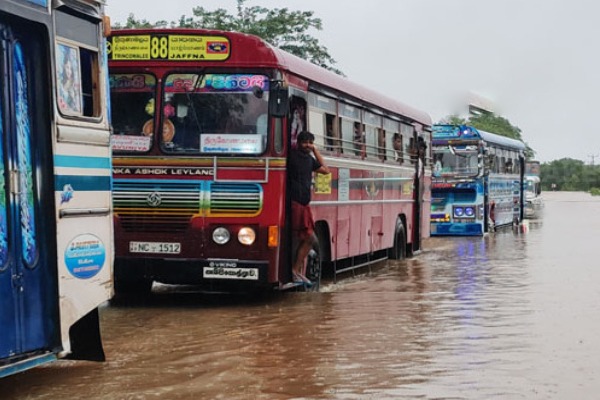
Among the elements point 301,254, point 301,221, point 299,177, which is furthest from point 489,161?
point 299,177

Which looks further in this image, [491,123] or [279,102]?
[491,123]

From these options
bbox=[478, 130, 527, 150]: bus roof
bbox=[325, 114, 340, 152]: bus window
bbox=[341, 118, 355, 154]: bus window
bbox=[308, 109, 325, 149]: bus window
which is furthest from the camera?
bbox=[478, 130, 527, 150]: bus roof

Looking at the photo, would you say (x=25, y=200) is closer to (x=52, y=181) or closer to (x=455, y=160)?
(x=52, y=181)

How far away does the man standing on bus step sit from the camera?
1156 centimetres

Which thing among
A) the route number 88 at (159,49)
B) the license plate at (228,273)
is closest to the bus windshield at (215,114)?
the route number 88 at (159,49)

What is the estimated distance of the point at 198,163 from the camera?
11094 millimetres

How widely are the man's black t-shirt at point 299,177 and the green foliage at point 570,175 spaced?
140m

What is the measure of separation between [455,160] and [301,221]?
51.9 ft

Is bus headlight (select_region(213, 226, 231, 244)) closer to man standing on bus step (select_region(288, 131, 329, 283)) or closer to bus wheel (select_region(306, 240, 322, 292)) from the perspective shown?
man standing on bus step (select_region(288, 131, 329, 283))

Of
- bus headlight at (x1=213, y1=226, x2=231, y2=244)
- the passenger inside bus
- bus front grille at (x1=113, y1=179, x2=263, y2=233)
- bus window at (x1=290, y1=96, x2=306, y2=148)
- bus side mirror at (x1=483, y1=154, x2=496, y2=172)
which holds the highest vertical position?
bus window at (x1=290, y1=96, x2=306, y2=148)

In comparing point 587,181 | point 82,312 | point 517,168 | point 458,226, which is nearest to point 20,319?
point 82,312

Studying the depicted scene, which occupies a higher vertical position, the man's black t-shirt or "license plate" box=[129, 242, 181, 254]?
the man's black t-shirt

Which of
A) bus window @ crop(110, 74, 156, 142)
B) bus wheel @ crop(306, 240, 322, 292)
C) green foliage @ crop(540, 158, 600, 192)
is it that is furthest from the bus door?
green foliage @ crop(540, 158, 600, 192)

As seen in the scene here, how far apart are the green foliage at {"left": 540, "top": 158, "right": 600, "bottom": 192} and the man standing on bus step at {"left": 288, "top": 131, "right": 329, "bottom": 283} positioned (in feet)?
459
